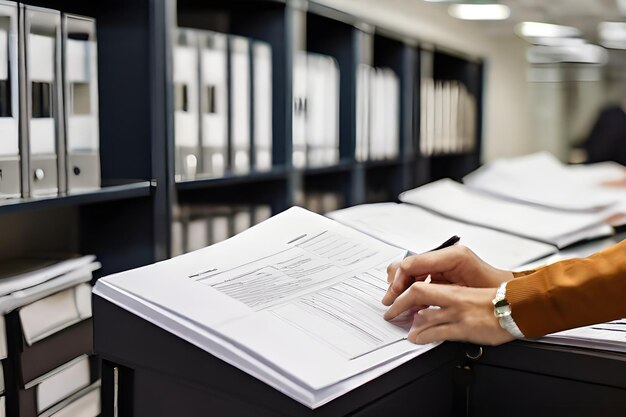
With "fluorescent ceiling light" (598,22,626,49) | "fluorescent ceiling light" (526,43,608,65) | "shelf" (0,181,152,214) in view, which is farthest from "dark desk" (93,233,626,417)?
"fluorescent ceiling light" (526,43,608,65)

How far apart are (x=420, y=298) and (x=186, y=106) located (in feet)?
3.15

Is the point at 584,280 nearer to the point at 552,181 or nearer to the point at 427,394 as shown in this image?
the point at 427,394

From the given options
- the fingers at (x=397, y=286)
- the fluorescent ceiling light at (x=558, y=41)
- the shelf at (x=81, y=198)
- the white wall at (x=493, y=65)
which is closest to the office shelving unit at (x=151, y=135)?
the shelf at (x=81, y=198)

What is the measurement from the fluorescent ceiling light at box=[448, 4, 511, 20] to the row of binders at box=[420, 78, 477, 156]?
42cm

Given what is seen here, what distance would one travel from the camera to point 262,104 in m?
1.88

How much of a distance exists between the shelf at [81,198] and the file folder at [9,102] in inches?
1.3

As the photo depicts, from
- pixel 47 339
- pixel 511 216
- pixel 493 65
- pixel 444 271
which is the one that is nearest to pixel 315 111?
pixel 511 216

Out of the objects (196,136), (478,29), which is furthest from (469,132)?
(196,136)

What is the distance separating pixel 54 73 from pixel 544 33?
14.9 ft

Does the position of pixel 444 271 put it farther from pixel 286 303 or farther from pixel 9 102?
pixel 9 102

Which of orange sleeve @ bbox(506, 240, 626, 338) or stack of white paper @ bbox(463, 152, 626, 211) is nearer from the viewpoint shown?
orange sleeve @ bbox(506, 240, 626, 338)

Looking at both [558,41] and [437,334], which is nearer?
[437,334]

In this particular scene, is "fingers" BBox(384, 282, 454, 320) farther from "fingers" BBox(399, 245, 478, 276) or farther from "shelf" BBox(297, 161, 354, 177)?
"shelf" BBox(297, 161, 354, 177)

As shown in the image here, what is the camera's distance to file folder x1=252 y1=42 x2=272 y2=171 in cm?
184
